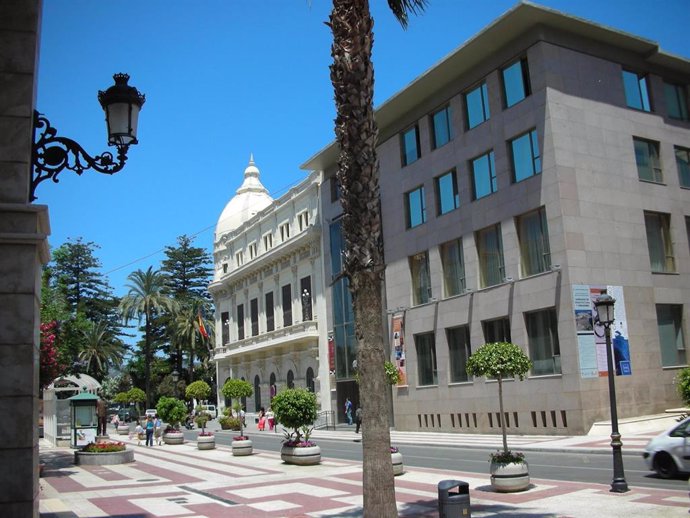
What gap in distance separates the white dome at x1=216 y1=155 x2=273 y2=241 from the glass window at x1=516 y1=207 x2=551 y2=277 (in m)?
43.6

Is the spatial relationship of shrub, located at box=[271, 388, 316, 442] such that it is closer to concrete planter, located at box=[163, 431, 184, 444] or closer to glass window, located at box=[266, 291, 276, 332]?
concrete planter, located at box=[163, 431, 184, 444]

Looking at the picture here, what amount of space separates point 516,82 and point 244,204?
45481 millimetres

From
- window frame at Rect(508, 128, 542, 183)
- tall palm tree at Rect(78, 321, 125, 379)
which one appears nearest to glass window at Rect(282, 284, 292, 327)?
window frame at Rect(508, 128, 542, 183)

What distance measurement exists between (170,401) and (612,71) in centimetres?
2884

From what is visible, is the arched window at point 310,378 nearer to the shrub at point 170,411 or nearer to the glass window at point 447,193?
the shrub at point 170,411

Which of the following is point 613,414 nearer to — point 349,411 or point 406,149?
point 406,149

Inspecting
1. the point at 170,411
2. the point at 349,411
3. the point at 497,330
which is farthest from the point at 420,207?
the point at 170,411

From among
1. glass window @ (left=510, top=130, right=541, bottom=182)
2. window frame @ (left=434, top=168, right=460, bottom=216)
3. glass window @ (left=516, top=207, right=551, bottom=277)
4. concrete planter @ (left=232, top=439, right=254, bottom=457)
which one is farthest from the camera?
window frame @ (left=434, top=168, right=460, bottom=216)

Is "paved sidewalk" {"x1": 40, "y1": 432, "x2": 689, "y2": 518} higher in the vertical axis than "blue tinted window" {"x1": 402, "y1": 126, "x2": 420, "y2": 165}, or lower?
lower

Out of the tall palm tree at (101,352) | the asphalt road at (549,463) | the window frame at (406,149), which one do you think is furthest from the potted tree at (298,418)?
the tall palm tree at (101,352)

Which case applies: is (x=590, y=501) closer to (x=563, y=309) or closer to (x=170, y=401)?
(x=563, y=309)

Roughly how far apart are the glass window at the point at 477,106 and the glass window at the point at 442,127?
143 centimetres

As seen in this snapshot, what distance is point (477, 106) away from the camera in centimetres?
3488

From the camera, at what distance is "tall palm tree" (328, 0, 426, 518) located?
30.7ft
